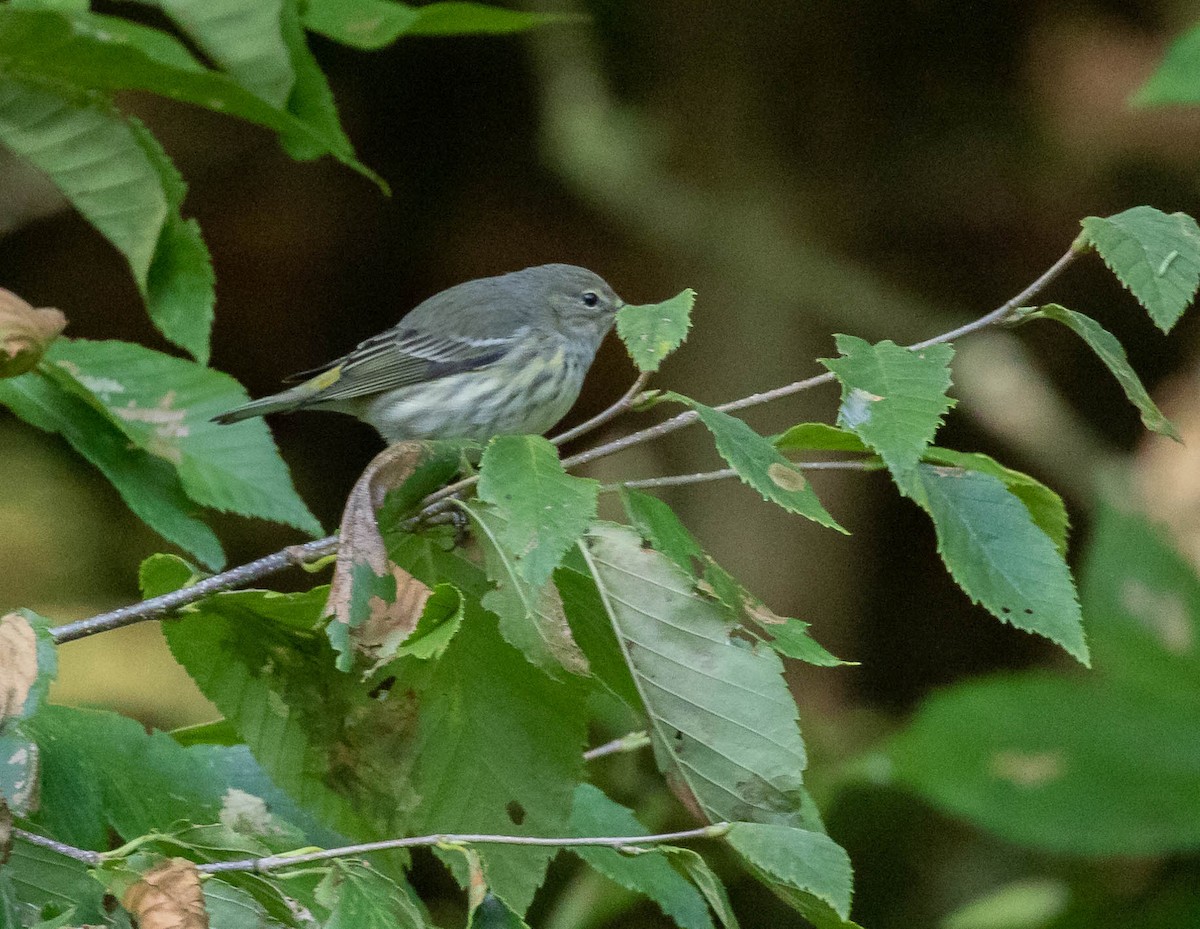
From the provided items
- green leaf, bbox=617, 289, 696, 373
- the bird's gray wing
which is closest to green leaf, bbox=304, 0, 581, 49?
green leaf, bbox=617, 289, 696, 373

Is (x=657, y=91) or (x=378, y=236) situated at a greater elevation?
(x=657, y=91)

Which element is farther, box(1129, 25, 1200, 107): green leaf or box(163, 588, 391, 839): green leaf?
box(1129, 25, 1200, 107): green leaf

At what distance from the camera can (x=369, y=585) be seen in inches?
43.3

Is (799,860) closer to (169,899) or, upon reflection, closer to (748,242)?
(169,899)

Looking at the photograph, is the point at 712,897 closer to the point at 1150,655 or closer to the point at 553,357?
the point at 553,357

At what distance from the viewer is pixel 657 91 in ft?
16.7

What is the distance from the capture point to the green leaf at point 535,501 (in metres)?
1.00

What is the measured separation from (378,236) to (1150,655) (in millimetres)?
2962

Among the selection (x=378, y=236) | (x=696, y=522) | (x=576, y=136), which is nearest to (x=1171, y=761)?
(x=696, y=522)

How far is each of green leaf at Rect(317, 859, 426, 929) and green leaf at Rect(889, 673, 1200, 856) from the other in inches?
82.6

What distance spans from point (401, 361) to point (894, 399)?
1984 mm

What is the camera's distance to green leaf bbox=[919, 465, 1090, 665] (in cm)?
107

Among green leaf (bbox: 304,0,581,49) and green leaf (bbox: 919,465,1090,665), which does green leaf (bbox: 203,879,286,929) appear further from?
green leaf (bbox: 304,0,581,49)

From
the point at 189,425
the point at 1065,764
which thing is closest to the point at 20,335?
the point at 189,425
